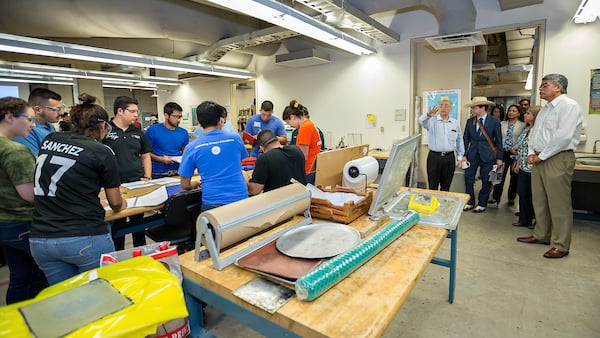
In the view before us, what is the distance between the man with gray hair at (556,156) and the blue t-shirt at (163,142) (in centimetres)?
336

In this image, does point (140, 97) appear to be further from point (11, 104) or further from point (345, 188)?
point (345, 188)

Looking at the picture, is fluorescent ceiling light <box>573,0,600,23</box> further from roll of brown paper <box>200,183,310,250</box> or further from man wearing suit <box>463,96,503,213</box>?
roll of brown paper <box>200,183,310,250</box>

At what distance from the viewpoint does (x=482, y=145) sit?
4.18 meters

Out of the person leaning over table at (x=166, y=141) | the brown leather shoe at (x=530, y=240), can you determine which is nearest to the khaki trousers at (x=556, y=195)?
the brown leather shoe at (x=530, y=240)

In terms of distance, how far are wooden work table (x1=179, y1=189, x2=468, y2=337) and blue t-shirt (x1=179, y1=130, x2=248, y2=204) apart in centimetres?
78

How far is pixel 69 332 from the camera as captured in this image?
29.8 inches

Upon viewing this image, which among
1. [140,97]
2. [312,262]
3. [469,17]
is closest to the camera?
[312,262]

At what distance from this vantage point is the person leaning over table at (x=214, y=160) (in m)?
1.96

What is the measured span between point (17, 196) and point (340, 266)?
1.78 metres

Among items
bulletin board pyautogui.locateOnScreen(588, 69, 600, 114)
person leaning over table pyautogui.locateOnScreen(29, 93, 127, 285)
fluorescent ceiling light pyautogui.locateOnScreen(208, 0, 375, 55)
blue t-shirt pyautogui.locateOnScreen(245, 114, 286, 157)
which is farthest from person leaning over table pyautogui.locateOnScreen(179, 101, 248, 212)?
bulletin board pyautogui.locateOnScreen(588, 69, 600, 114)

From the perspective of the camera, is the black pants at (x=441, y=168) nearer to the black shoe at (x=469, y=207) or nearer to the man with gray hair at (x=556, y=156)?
the black shoe at (x=469, y=207)

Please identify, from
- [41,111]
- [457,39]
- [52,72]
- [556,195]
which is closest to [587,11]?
[457,39]

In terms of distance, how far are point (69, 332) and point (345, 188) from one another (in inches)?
54.4

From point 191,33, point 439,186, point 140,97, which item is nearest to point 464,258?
point 439,186
